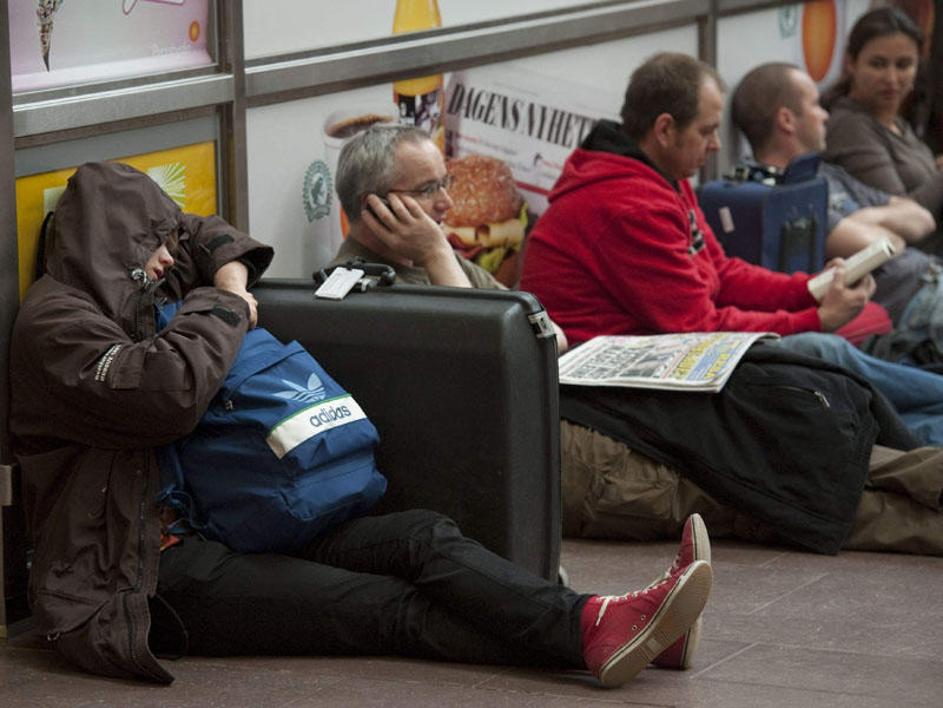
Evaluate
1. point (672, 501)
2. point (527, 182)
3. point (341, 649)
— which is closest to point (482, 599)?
point (341, 649)

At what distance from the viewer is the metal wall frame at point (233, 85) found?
392 cm

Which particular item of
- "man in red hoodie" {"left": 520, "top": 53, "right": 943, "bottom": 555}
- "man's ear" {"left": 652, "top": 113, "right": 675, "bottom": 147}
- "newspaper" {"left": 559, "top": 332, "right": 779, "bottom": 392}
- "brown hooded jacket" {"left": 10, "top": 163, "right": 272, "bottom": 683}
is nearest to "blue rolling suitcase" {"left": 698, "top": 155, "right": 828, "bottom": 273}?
"man in red hoodie" {"left": 520, "top": 53, "right": 943, "bottom": 555}

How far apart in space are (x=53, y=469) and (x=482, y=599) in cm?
96

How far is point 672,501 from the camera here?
4.81 m

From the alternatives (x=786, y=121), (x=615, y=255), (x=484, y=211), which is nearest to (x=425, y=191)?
(x=615, y=255)

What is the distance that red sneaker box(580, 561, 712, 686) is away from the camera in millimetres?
3533

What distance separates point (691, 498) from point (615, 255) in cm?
86

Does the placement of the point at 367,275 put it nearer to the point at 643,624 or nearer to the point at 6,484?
the point at 6,484

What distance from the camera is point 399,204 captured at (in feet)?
14.5

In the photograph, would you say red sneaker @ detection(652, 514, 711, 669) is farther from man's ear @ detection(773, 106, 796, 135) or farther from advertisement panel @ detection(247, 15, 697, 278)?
man's ear @ detection(773, 106, 796, 135)

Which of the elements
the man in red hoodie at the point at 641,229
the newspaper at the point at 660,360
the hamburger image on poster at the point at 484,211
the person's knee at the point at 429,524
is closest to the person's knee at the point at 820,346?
the man in red hoodie at the point at 641,229

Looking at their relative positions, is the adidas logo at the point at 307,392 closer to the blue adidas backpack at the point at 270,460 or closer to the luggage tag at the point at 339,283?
the blue adidas backpack at the point at 270,460

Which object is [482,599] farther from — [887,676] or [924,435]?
[924,435]

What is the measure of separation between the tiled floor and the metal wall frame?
569 mm
